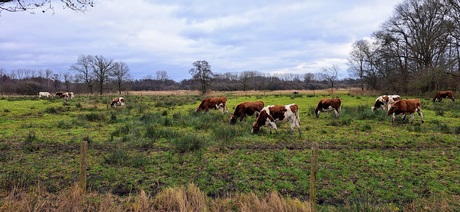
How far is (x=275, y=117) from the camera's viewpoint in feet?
40.8

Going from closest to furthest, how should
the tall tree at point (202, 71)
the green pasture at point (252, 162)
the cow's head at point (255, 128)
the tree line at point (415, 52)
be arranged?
the green pasture at point (252, 162) → the cow's head at point (255, 128) → the tree line at point (415, 52) → the tall tree at point (202, 71)

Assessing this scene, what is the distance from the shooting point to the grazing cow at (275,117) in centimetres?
1212

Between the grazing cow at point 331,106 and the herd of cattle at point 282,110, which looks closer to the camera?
the herd of cattle at point 282,110

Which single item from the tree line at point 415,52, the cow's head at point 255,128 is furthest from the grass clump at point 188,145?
the tree line at point 415,52

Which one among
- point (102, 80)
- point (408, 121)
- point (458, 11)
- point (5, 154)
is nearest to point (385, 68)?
point (458, 11)

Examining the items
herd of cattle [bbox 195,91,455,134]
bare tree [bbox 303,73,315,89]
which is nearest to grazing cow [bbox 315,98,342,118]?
herd of cattle [bbox 195,91,455,134]

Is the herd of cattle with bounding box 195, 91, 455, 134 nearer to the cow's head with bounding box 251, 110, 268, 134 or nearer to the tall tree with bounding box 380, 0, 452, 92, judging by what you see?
the cow's head with bounding box 251, 110, 268, 134

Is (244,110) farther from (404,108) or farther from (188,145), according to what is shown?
(404,108)

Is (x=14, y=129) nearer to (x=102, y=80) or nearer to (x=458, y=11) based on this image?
(x=458, y=11)

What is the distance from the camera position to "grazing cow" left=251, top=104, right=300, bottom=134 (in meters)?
12.1

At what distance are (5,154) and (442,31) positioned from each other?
38354 millimetres

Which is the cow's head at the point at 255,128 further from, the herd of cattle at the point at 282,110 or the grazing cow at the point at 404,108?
the grazing cow at the point at 404,108

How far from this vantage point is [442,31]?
101 ft

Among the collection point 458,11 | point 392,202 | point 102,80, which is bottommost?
point 392,202
